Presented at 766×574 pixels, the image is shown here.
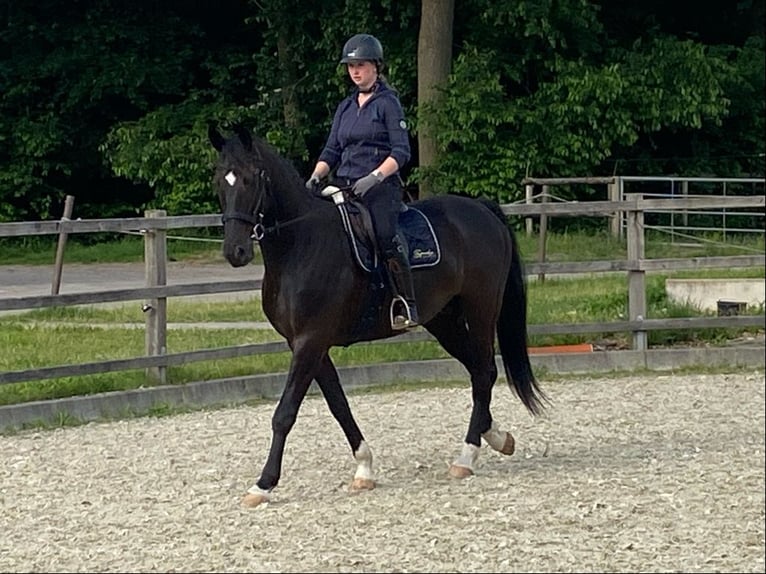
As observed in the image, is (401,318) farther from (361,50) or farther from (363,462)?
(361,50)

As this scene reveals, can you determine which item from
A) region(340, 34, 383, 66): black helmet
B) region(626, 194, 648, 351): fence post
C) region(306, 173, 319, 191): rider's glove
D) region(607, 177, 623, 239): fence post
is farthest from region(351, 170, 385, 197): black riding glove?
region(607, 177, 623, 239): fence post

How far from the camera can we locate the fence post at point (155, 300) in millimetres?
10023

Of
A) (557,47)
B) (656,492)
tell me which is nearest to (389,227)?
(656,492)

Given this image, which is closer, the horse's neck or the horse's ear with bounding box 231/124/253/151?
the horse's ear with bounding box 231/124/253/151

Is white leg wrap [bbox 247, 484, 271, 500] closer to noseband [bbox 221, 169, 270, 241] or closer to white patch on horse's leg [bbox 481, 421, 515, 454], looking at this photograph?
noseband [bbox 221, 169, 270, 241]

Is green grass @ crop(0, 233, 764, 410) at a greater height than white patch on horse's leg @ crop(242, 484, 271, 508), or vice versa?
green grass @ crop(0, 233, 764, 410)

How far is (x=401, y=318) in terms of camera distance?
23.9 ft

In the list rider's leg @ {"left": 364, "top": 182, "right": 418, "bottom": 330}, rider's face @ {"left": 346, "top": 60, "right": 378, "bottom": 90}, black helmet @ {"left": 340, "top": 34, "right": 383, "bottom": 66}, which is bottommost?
rider's leg @ {"left": 364, "top": 182, "right": 418, "bottom": 330}

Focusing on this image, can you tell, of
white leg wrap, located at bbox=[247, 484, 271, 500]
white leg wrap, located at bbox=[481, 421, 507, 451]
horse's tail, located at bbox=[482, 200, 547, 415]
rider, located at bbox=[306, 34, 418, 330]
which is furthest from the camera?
horse's tail, located at bbox=[482, 200, 547, 415]

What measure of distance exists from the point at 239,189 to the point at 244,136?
0.27 metres

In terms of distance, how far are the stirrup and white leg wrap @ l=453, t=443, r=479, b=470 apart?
2.35 ft

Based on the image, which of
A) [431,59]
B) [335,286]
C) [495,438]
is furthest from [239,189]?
[431,59]

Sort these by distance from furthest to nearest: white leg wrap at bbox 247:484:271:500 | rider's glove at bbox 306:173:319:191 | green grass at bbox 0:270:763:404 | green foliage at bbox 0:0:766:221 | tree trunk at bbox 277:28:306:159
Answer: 1. tree trunk at bbox 277:28:306:159
2. green foliage at bbox 0:0:766:221
3. green grass at bbox 0:270:763:404
4. rider's glove at bbox 306:173:319:191
5. white leg wrap at bbox 247:484:271:500

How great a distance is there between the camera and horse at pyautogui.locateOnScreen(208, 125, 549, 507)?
6.68 metres
